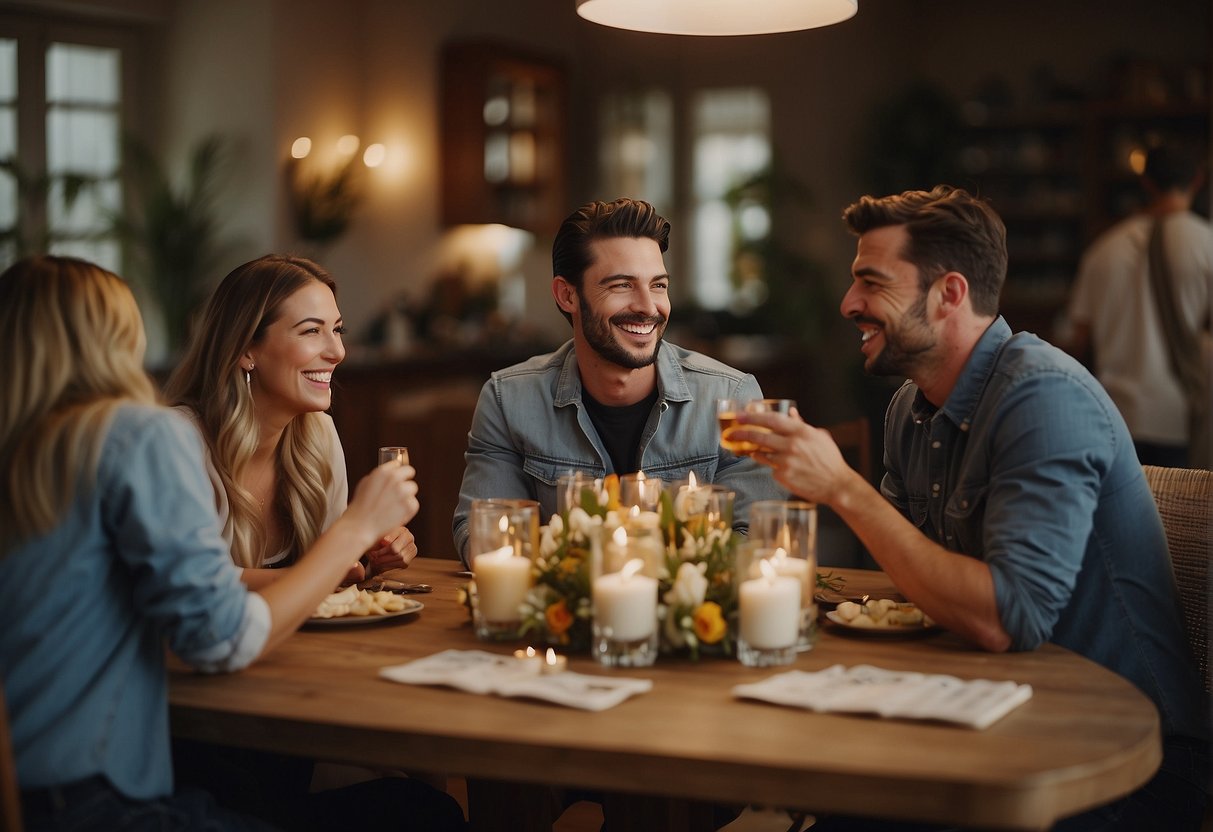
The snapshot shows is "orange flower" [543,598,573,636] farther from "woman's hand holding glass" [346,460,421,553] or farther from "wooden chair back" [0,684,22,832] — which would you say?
"wooden chair back" [0,684,22,832]

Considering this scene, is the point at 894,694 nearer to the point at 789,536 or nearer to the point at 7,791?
the point at 789,536

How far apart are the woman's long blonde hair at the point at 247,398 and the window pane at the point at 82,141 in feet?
13.9

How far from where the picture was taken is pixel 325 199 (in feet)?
23.2

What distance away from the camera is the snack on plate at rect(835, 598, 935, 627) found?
6.28 ft

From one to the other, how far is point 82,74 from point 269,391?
4.72 metres

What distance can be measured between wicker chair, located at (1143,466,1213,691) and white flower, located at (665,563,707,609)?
33.7 inches

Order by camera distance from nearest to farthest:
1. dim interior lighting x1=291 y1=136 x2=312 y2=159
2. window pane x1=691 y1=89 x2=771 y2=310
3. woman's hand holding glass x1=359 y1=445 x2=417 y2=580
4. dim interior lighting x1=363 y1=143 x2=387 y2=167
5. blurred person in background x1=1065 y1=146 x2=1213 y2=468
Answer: woman's hand holding glass x1=359 y1=445 x2=417 y2=580 < blurred person in background x1=1065 y1=146 x2=1213 y2=468 < dim interior lighting x1=291 y1=136 x2=312 y2=159 < dim interior lighting x1=363 y1=143 x2=387 y2=167 < window pane x1=691 y1=89 x2=771 y2=310

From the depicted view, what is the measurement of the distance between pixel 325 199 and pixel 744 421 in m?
5.57

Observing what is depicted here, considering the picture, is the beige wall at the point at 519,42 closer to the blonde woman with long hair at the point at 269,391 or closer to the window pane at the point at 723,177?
the window pane at the point at 723,177

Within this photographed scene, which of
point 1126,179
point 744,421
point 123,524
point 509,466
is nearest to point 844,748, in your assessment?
point 744,421

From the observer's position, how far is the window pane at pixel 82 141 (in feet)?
20.7

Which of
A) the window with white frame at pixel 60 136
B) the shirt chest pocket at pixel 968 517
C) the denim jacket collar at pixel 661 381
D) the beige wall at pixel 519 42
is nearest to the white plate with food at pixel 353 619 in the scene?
the denim jacket collar at pixel 661 381

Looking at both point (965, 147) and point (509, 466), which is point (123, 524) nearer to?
point (509, 466)

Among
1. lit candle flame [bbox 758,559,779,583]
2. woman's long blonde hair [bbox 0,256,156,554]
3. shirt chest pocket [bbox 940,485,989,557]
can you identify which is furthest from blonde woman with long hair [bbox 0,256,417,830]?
shirt chest pocket [bbox 940,485,989,557]
